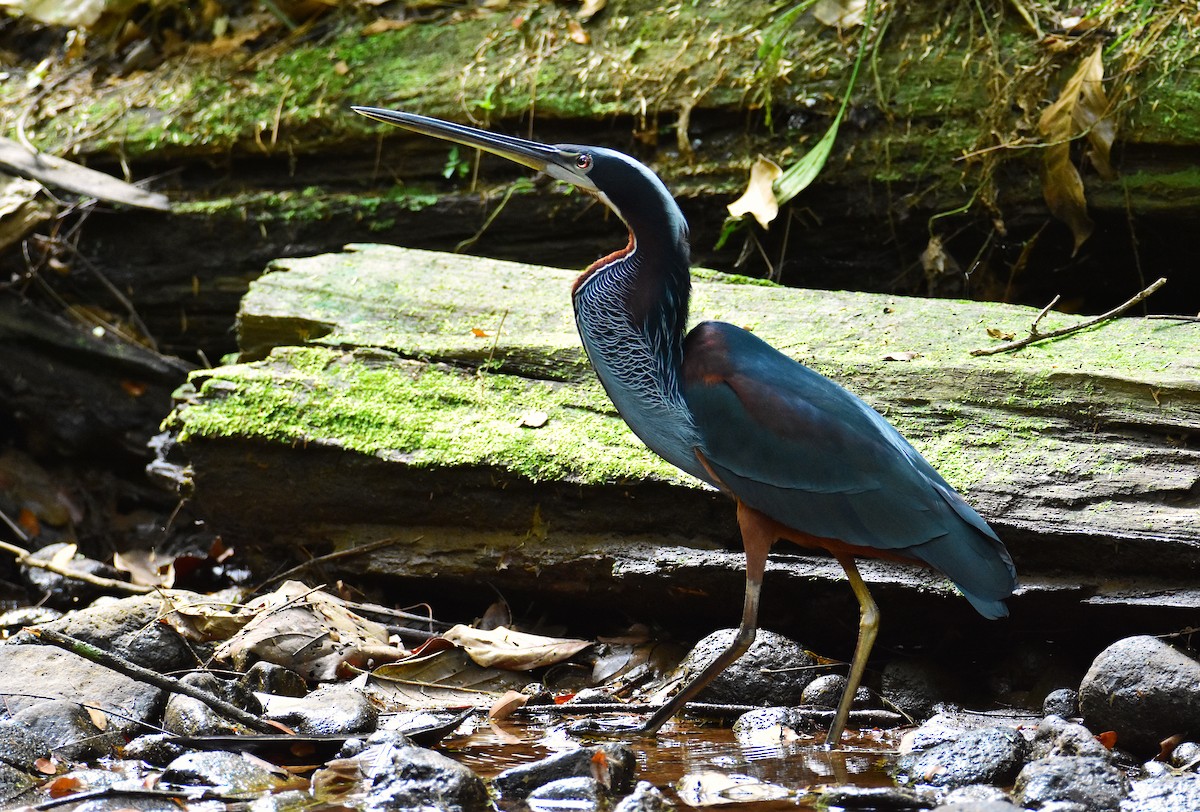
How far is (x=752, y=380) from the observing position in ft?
12.2

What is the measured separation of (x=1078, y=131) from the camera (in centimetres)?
555

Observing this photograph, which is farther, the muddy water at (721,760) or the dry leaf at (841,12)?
the dry leaf at (841,12)

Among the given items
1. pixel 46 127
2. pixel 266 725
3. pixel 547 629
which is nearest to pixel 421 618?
pixel 547 629

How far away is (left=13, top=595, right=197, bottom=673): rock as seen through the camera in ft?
13.5

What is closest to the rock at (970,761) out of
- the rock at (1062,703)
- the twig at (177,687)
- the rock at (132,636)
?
the rock at (1062,703)

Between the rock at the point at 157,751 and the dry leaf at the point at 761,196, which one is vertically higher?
the dry leaf at the point at 761,196

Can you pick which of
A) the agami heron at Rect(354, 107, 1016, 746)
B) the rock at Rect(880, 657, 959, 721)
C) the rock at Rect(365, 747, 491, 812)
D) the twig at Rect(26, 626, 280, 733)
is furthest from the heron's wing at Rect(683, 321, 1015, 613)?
the twig at Rect(26, 626, 280, 733)

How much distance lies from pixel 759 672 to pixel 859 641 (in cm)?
45

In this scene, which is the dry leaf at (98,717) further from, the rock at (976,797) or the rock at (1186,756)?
the rock at (1186,756)

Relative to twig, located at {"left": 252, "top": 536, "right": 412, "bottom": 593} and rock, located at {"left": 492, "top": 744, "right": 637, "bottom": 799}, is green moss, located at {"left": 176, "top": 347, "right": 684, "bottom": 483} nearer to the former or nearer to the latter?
twig, located at {"left": 252, "top": 536, "right": 412, "bottom": 593}

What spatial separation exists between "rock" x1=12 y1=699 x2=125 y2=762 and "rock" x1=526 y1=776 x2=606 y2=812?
4.32 ft

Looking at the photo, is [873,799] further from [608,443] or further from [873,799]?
[608,443]

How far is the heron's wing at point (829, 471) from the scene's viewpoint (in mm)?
3559

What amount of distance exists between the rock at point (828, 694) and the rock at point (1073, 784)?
101 centimetres
